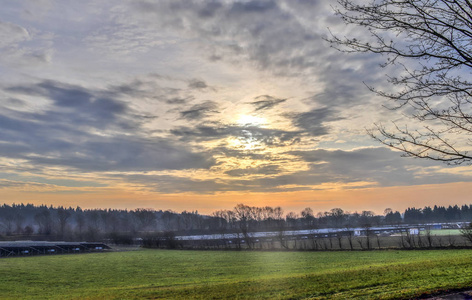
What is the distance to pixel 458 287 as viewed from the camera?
1352cm

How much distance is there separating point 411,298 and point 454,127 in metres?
5.48

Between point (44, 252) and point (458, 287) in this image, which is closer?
point (458, 287)

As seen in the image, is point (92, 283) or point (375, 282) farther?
point (92, 283)

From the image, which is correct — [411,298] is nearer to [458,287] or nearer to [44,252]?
[458,287]

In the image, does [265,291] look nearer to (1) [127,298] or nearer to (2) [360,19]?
(1) [127,298]

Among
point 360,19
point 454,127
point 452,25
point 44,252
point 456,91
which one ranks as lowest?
point 44,252

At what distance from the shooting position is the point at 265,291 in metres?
21.4

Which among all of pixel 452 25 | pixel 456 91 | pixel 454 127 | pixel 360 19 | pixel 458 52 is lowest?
pixel 454 127

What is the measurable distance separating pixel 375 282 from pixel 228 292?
8.58 m

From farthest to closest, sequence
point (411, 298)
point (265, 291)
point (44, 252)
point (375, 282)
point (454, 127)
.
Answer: point (44, 252) → point (265, 291) → point (375, 282) → point (411, 298) → point (454, 127)

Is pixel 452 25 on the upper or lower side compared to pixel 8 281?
upper

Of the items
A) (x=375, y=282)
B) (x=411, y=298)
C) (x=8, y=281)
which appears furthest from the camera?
(x=8, y=281)

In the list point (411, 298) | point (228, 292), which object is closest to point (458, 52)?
point (411, 298)

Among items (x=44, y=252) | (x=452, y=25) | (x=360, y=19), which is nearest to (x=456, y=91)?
(x=452, y=25)
